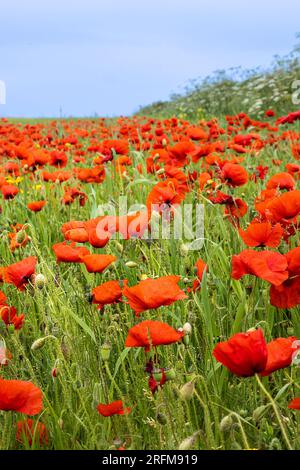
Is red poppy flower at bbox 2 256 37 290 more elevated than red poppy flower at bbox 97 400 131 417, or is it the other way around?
red poppy flower at bbox 2 256 37 290

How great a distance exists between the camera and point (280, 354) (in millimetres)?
1100

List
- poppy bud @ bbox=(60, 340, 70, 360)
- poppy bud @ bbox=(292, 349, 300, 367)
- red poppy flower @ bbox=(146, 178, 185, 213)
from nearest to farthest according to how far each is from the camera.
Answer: poppy bud @ bbox=(292, 349, 300, 367), poppy bud @ bbox=(60, 340, 70, 360), red poppy flower @ bbox=(146, 178, 185, 213)

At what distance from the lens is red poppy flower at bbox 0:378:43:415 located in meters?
1.13


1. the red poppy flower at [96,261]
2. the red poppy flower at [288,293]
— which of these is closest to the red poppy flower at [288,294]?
the red poppy flower at [288,293]

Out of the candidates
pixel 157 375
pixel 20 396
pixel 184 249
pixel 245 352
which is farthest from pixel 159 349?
pixel 245 352

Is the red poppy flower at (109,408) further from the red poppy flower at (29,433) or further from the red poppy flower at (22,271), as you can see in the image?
the red poppy flower at (22,271)

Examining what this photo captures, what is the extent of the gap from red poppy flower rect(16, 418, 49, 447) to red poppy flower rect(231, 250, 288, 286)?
565mm

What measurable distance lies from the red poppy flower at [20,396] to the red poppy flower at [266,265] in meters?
0.50

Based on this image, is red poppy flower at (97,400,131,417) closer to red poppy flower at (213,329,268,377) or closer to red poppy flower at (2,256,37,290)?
red poppy flower at (213,329,268,377)

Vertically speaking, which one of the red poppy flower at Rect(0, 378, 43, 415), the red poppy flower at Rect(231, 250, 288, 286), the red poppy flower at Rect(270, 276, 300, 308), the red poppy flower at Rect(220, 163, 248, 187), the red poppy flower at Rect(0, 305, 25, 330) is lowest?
the red poppy flower at Rect(0, 305, 25, 330)

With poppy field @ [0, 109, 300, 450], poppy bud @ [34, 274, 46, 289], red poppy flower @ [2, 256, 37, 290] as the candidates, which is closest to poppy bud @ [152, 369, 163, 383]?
A: poppy field @ [0, 109, 300, 450]

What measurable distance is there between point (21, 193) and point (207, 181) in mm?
2066

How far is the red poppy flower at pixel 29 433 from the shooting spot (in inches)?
53.9
